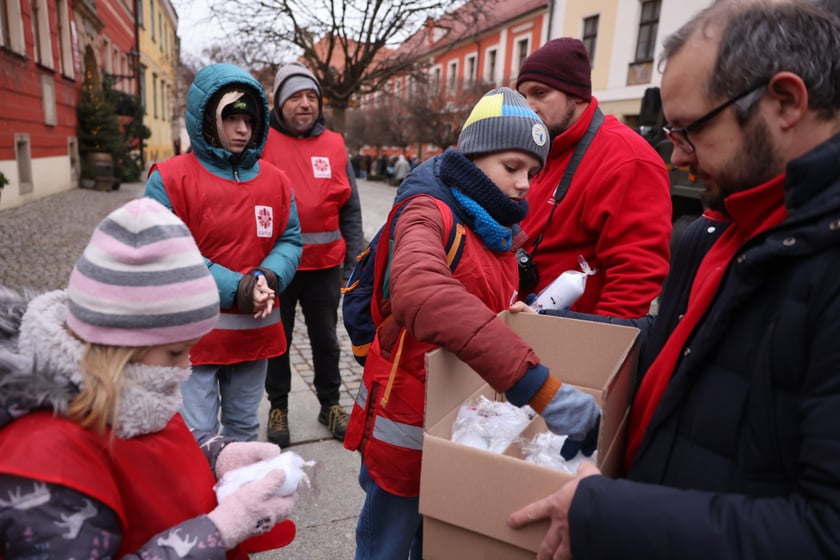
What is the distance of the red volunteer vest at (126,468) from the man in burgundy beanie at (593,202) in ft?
4.81

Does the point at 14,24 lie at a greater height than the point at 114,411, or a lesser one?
greater

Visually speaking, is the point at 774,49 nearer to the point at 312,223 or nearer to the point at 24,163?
the point at 312,223

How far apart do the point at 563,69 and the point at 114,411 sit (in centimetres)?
203

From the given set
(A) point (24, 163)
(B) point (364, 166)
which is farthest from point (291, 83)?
(B) point (364, 166)

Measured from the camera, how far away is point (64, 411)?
1.08m

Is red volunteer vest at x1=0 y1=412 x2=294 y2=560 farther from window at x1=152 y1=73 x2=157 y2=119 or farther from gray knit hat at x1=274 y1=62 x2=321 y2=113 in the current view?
window at x1=152 y1=73 x2=157 y2=119

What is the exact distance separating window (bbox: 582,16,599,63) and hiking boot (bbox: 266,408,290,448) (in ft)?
71.9

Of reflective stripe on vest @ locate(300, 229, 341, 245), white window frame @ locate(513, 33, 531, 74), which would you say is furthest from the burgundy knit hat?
white window frame @ locate(513, 33, 531, 74)

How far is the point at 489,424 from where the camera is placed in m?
1.45

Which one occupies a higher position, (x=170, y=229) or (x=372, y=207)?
(x=170, y=229)

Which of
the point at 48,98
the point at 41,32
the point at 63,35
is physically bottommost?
the point at 48,98

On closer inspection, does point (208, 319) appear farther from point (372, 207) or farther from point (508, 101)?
point (372, 207)

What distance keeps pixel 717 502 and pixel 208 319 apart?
1.04 metres

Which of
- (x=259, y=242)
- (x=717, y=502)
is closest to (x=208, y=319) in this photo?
(x=717, y=502)
